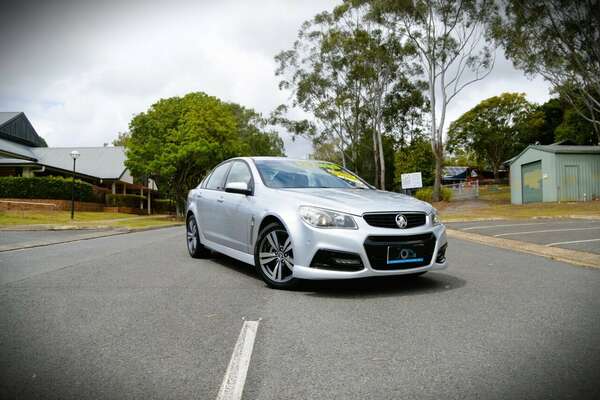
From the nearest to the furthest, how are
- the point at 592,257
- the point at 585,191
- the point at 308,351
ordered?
1. the point at 308,351
2. the point at 592,257
3. the point at 585,191

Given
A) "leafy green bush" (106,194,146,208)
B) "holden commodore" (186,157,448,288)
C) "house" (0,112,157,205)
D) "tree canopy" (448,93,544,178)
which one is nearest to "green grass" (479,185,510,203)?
"tree canopy" (448,93,544,178)

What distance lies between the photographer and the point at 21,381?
271 cm

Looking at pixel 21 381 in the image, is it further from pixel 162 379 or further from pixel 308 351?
pixel 308 351

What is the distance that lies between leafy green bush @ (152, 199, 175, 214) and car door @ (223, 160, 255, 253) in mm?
50640

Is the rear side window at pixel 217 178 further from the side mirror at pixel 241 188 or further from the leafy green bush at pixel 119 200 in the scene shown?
the leafy green bush at pixel 119 200

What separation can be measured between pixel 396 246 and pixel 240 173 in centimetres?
287

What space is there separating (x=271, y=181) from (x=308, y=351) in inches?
130

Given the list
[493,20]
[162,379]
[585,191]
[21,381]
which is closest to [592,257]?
[162,379]

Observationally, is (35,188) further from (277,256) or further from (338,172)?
(277,256)

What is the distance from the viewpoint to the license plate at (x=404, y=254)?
4.99m

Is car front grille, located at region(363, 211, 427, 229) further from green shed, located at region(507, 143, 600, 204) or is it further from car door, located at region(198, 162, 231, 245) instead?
green shed, located at region(507, 143, 600, 204)

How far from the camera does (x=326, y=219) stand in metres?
5.03

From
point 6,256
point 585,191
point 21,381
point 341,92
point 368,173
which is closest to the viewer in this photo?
point 21,381

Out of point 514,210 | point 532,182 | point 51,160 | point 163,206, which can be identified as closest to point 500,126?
point 532,182
